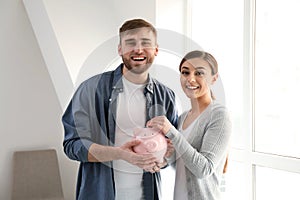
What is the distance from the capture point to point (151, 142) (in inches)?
46.2

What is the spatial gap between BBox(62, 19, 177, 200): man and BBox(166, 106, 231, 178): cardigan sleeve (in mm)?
84

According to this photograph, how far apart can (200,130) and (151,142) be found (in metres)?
0.17

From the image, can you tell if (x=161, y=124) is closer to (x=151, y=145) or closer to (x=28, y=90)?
(x=151, y=145)

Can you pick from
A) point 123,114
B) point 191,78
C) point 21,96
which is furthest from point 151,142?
point 21,96

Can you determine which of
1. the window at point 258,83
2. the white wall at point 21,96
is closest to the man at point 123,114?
the window at point 258,83

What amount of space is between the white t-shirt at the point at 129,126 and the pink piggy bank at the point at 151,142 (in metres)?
0.03

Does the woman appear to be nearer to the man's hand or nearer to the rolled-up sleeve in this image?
the man's hand

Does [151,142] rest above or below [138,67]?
below

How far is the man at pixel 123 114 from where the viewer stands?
3.95ft

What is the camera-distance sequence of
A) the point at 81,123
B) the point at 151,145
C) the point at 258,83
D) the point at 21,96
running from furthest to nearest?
1. the point at 21,96
2. the point at 258,83
3. the point at 81,123
4. the point at 151,145

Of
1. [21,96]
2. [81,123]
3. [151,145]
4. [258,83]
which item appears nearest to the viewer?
[151,145]

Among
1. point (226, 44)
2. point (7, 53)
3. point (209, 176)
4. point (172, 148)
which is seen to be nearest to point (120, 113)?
point (172, 148)

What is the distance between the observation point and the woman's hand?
118 centimetres

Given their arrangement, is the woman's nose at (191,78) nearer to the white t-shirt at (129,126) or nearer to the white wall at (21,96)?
the white t-shirt at (129,126)
